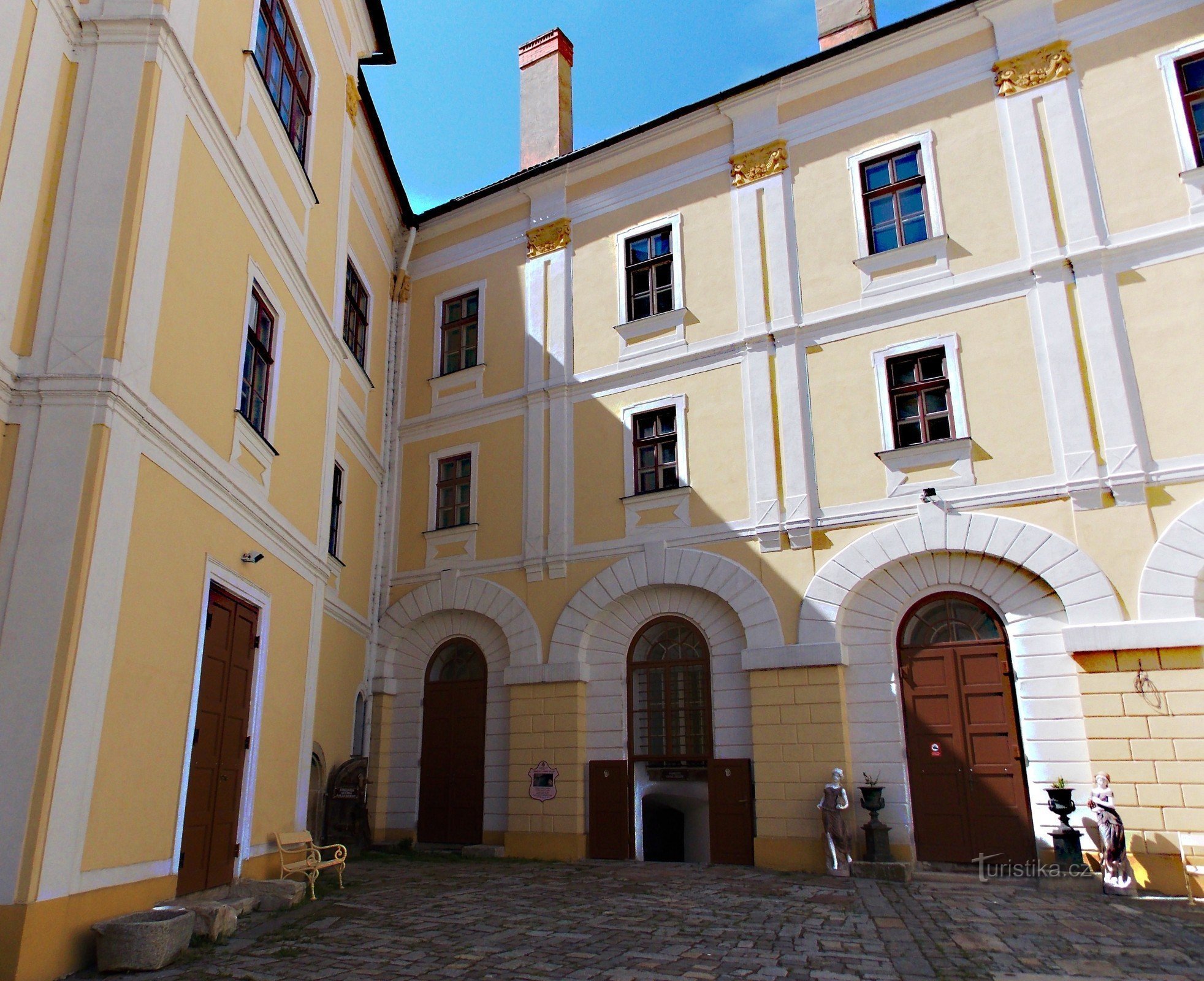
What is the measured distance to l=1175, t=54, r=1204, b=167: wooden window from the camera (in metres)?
11.6

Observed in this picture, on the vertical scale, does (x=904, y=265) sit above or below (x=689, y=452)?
above

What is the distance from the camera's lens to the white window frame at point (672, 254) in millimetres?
14688

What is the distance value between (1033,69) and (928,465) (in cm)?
568

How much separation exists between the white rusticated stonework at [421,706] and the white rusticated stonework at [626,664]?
1.40 metres

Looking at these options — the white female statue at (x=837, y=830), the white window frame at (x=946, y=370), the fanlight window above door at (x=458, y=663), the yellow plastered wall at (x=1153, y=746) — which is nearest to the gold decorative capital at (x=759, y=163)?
the white window frame at (x=946, y=370)

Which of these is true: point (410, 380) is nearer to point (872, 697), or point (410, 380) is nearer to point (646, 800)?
point (646, 800)

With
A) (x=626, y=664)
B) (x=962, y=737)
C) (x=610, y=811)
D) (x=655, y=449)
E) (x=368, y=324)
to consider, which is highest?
(x=368, y=324)

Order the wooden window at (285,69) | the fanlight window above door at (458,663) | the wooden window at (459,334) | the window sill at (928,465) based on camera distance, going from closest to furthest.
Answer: the wooden window at (285,69) < the window sill at (928,465) < the fanlight window above door at (458,663) < the wooden window at (459,334)

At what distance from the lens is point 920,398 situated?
12.6 metres

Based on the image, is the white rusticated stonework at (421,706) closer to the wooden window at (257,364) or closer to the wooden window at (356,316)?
the wooden window at (356,316)

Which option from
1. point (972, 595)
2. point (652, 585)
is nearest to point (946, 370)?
point (972, 595)

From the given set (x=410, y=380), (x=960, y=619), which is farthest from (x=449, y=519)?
(x=960, y=619)

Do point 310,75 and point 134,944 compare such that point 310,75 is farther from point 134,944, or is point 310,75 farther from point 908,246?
point 134,944

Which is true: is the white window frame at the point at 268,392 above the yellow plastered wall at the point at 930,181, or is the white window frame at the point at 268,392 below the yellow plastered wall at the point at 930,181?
below
